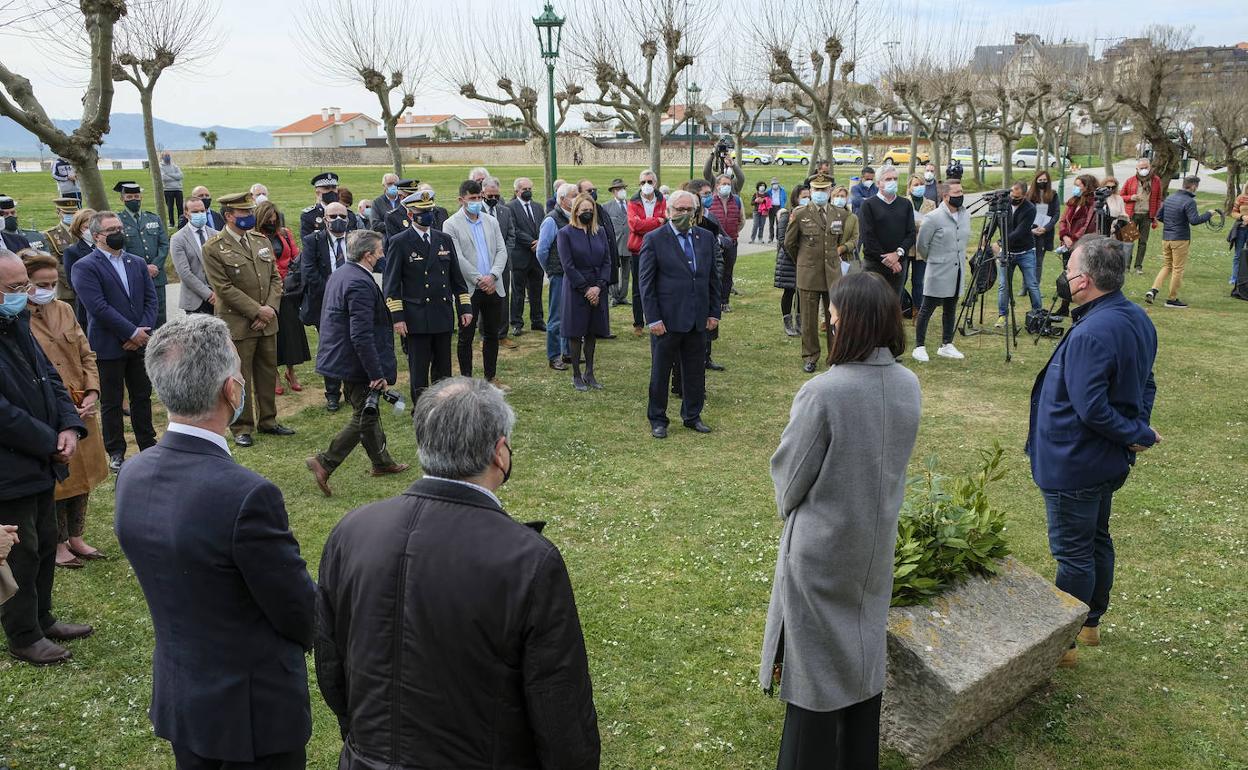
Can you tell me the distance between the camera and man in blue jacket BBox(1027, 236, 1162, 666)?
4012 millimetres

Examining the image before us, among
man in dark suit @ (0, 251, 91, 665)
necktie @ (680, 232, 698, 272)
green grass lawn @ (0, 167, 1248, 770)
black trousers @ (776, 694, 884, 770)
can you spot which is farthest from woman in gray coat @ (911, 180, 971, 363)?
man in dark suit @ (0, 251, 91, 665)

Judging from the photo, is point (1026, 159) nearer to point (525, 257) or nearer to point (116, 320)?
point (525, 257)

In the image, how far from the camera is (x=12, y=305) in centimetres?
420

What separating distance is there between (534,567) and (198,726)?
128 centimetres

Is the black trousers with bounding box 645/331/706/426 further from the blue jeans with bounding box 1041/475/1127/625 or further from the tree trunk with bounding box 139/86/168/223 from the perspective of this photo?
the tree trunk with bounding box 139/86/168/223

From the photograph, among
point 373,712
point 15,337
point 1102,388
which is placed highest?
point 15,337

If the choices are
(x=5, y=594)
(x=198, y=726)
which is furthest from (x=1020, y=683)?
(x=5, y=594)

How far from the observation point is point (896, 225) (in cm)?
1045

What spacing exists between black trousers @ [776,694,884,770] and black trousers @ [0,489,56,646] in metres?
3.75

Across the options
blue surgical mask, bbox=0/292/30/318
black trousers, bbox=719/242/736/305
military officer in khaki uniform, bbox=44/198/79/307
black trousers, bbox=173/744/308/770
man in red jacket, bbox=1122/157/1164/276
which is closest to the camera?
black trousers, bbox=173/744/308/770

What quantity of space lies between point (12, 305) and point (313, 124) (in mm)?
116258

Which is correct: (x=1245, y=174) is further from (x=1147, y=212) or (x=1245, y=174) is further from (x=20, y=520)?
(x=20, y=520)

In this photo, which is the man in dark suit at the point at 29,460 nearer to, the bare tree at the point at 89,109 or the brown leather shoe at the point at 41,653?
the brown leather shoe at the point at 41,653

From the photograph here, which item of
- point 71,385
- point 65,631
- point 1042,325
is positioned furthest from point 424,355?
point 1042,325
